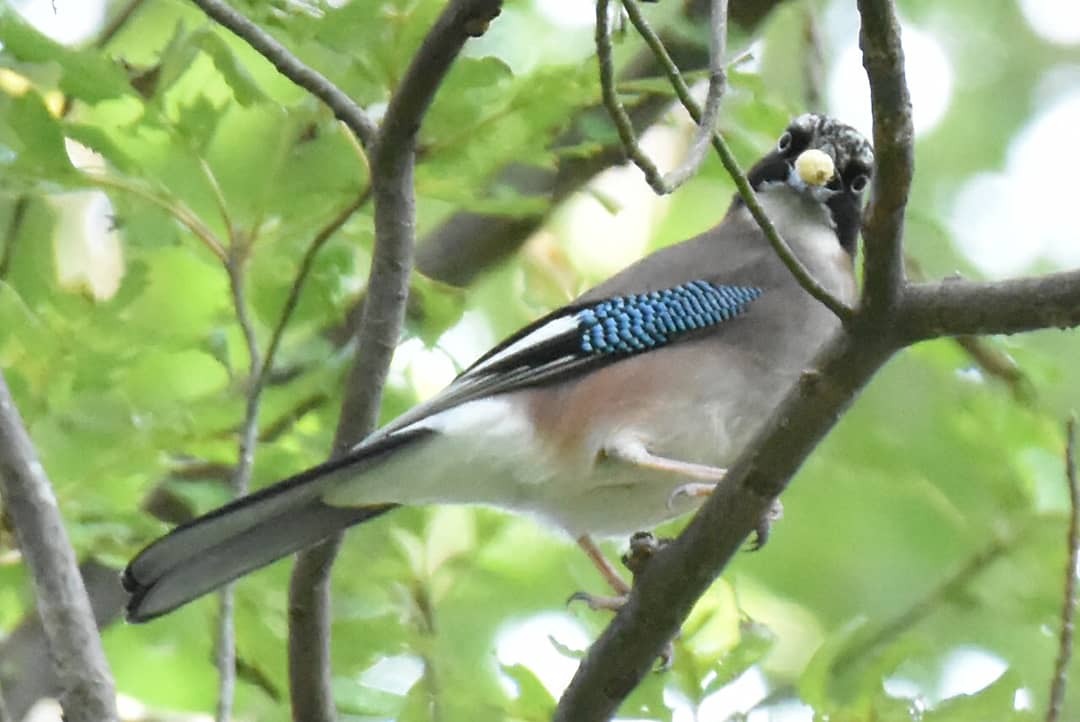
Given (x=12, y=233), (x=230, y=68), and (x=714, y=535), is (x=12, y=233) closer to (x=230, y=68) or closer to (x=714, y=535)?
(x=230, y=68)

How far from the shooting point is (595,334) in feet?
14.2

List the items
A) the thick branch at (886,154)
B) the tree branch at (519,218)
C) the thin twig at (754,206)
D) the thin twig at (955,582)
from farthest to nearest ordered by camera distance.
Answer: the tree branch at (519,218)
the thin twig at (955,582)
the thin twig at (754,206)
the thick branch at (886,154)

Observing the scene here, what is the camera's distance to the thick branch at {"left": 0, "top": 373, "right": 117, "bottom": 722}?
10.5 feet

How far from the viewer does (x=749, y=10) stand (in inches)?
195

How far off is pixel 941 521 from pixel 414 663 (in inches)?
75.5

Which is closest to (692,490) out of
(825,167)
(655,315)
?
(655,315)

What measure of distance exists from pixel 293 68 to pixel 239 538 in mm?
1093

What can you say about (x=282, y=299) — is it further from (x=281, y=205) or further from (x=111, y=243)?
(x=111, y=243)

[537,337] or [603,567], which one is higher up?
[537,337]

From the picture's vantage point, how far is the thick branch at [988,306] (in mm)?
2557

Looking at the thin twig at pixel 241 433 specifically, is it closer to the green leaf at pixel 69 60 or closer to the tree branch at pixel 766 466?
the green leaf at pixel 69 60

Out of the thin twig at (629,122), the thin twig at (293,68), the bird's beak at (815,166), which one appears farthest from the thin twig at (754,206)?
the bird's beak at (815,166)

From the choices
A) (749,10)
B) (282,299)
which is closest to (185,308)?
(282,299)

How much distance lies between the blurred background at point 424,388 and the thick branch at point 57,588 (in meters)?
0.36
